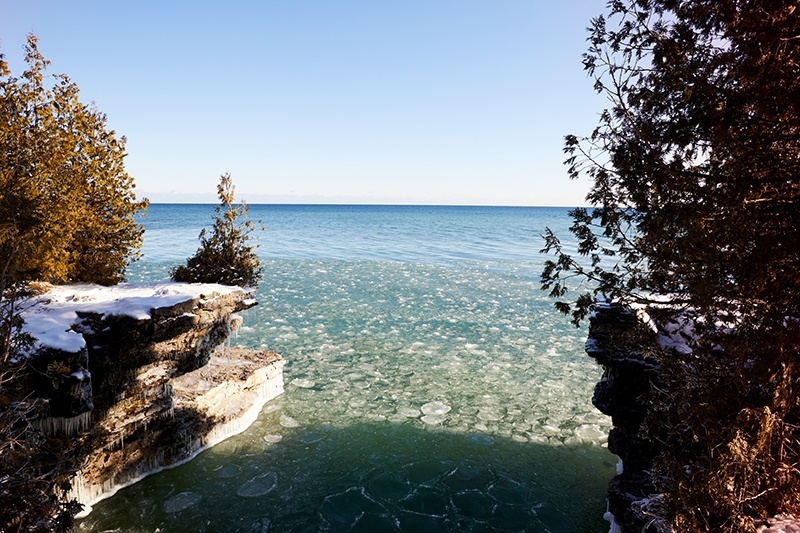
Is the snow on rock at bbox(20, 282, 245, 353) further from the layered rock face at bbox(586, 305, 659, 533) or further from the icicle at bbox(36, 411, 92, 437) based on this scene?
the layered rock face at bbox(586, 305, 659, 533)

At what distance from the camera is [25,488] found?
5066mm

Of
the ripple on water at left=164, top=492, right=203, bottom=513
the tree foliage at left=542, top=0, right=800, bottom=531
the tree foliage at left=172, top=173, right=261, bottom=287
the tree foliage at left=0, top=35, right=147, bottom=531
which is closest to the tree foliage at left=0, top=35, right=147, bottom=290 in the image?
the tree foliage at left=0, top=35, right=147, bottom=531

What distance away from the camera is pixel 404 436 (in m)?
11.8

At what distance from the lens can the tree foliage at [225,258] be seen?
610 inches

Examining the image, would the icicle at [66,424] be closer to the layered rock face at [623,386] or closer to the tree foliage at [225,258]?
the tree foliage at [225,258]

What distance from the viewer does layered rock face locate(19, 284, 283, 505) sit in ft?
24.6

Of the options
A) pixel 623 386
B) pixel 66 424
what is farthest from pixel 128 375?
pixel 623 386

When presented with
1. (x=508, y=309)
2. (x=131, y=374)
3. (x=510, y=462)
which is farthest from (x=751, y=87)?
(x=508, y=309)

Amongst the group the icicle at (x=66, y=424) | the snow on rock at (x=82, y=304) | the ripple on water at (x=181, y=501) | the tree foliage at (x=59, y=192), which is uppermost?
the tree foliage at (x=59, y=192)

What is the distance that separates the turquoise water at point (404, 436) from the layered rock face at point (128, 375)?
0.60 meters

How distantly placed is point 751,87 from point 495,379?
12.1 meters

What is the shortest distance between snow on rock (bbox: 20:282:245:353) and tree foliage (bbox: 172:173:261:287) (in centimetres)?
386

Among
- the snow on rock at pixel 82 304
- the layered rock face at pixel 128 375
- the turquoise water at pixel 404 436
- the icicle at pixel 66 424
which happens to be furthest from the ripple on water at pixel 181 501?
the snow on rock at pixel 82 304

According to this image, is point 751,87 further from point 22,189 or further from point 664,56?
point 22,189
